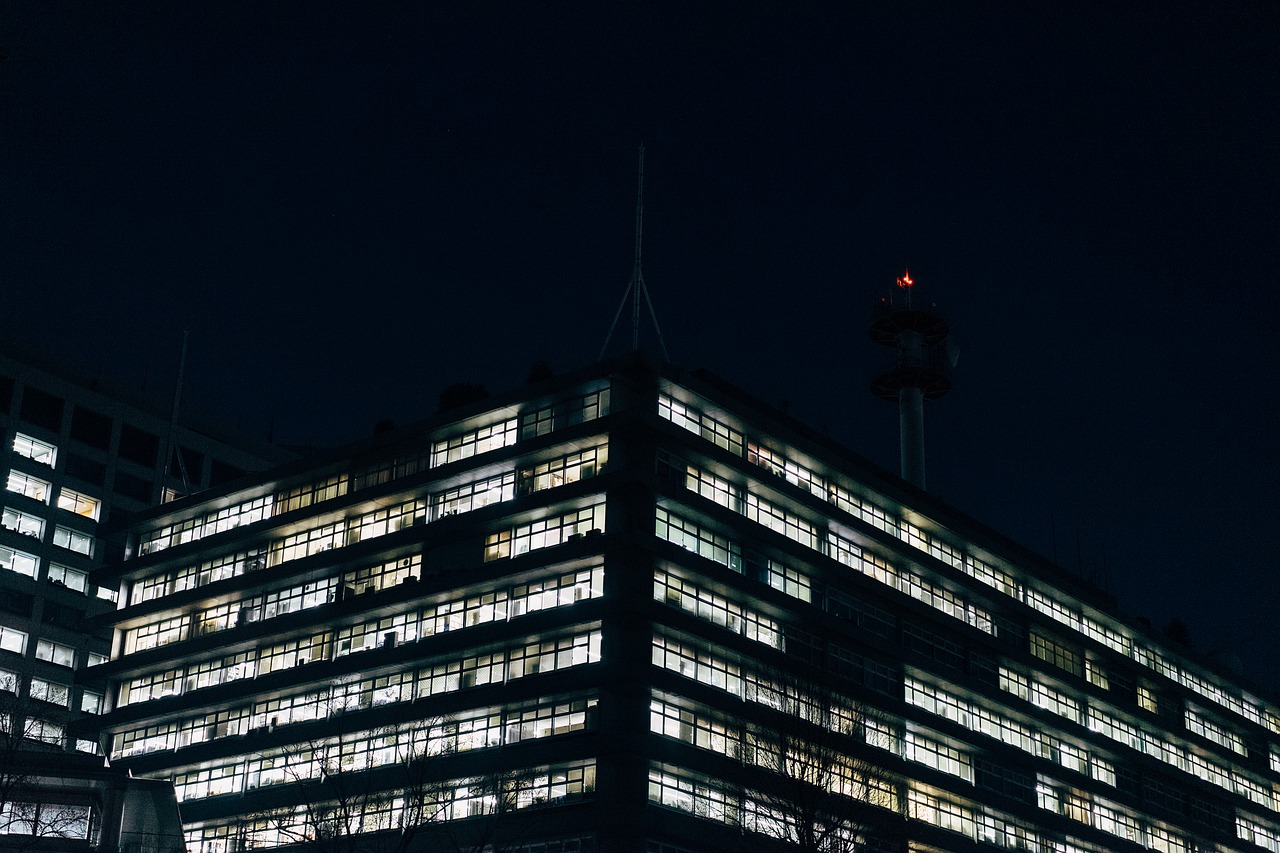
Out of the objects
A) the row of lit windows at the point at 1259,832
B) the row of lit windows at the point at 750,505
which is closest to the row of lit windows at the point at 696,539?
the row of lit windows at the point at 750,505

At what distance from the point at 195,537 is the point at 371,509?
703 inches

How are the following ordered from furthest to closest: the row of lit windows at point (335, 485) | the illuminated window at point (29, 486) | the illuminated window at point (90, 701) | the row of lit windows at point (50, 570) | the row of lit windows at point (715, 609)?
the illuminated window at point (90, 701), the illuminated window at point (29, 486), the row of lit windows at point (50, 570), the row of lit windows at point (335, 485), the row of lit windows at point (715, 609)

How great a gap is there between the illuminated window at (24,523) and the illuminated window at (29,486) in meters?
1.60

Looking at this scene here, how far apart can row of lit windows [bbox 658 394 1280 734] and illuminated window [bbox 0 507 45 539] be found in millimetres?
66557

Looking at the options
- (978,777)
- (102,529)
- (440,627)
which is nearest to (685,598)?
(440,627)

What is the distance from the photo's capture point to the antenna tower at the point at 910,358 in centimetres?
11801

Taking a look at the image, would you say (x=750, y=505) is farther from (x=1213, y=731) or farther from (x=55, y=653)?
(x=55, y=653)

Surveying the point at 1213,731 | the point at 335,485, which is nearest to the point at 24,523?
the point at 335,485

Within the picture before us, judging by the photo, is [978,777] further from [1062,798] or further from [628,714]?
[628,714]

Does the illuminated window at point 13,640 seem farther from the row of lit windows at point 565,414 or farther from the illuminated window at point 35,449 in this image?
the row of lit windows at point 565,414

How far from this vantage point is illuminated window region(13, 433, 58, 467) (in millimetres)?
126500

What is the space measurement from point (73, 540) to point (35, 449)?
804 centimetres

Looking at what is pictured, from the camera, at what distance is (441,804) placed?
247 feet

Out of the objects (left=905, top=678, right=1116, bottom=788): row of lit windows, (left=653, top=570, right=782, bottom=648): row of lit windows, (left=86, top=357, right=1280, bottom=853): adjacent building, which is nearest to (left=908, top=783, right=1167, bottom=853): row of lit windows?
(left=86, top=357, right=1280, bottom=853): adjacent building
